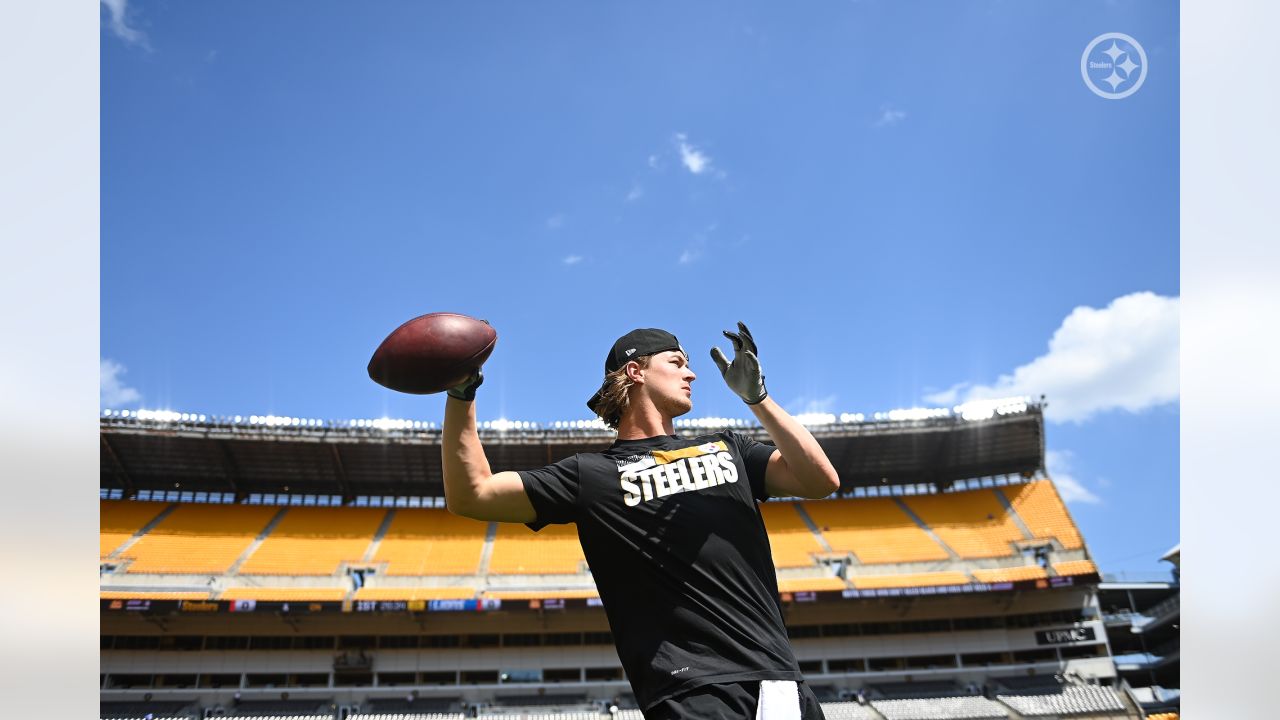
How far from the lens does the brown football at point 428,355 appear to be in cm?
259

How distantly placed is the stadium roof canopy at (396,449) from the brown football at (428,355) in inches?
1083

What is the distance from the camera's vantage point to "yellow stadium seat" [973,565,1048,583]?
26825 mm

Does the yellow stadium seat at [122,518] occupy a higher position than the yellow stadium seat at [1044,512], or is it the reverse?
the yellow stadium seat at [122,518]

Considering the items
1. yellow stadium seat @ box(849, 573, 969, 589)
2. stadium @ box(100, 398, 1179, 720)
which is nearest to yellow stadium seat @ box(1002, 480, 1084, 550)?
stadium @ box(100, 398, 1179, 720)

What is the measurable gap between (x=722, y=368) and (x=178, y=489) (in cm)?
3654

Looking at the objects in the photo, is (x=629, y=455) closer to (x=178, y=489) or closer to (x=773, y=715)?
(x=773, y=715)

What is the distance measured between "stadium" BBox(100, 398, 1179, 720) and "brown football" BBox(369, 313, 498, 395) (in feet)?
80.7

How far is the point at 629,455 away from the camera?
284 cm

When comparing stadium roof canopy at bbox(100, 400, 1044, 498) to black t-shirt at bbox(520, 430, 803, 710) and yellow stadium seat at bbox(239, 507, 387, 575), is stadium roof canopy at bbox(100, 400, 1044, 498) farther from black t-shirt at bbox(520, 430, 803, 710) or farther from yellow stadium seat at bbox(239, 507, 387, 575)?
black t-shirt at bbox(520, 430, 803, 710)

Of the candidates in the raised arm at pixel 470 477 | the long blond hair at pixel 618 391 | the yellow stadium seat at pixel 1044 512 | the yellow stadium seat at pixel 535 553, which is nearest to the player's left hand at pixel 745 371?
the long blond hair at pixel 618 391

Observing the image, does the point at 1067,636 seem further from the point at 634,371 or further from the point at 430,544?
the point at 634,371

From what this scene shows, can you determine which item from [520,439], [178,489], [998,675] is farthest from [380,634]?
[998,675]

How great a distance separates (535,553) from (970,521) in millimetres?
19134

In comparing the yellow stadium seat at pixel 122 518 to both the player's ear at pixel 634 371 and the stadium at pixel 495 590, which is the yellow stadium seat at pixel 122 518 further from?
the player's ear at pixel 634 371
